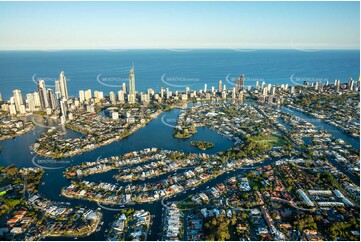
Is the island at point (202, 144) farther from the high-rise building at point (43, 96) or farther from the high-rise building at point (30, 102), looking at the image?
the high-rise building at point (30, 102)

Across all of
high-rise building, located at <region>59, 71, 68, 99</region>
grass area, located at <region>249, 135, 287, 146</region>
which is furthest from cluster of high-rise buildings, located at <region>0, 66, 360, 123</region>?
grass area, located at <region>249, 135, 287, 146</region>

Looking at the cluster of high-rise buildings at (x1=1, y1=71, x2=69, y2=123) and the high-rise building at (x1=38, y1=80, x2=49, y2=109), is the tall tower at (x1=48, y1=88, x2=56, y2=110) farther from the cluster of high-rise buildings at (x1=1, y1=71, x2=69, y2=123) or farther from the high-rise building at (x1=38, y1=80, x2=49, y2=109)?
the high-rise building at (x1=38, y1=80, x2=49, y2=109)

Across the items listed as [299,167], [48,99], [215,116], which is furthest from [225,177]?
[48,99]

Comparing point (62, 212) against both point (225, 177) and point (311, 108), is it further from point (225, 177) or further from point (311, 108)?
point (311, 108)

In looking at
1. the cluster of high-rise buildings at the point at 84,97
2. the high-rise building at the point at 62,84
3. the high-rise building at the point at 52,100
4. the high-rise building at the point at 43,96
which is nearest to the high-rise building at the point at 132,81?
the cluster of high-rise buildings at the point at 84,97

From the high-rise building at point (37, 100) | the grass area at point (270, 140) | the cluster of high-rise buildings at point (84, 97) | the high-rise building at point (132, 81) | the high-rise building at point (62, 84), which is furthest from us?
the high-rise building at point (132, 81)

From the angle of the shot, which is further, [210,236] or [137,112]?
[137,112]
